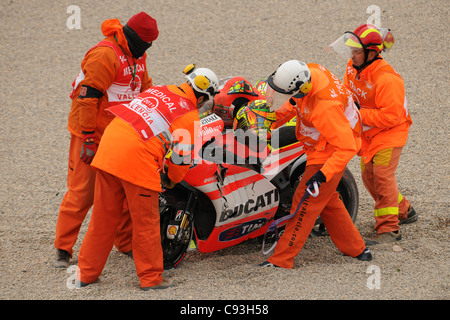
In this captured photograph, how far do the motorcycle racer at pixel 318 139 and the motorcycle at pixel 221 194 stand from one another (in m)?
0.30

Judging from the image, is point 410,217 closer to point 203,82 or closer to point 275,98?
point 275,98

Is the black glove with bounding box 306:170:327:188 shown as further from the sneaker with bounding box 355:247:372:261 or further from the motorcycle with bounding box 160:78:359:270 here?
the sneaker with bounding box 355:247:372:261

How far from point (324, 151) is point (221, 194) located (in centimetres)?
93

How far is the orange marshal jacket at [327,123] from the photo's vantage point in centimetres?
491

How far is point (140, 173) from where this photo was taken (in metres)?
4.70

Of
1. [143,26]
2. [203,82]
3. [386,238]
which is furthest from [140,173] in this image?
[386,238]

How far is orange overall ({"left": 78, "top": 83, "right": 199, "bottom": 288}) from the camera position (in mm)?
4699

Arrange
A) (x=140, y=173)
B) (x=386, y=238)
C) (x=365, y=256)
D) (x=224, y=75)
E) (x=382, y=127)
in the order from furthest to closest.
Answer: (x=224, y=75)
(x=386, y=238)
(x=382, y=127)
(x=365, y=256)
(x=140, y=173)

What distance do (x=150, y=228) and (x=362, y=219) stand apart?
2527 millimetres

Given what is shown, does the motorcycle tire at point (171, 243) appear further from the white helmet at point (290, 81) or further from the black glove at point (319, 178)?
the white helmet at point (290, 81)

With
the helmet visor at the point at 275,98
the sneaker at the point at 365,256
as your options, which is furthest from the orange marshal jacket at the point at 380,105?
the helmet visor at the point at 275,98

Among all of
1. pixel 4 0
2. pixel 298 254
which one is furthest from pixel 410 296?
pixel 4 0

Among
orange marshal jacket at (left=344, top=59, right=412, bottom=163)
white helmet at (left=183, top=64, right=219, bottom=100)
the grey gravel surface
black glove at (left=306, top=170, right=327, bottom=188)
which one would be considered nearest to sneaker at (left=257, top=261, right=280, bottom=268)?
the grey gravel surface

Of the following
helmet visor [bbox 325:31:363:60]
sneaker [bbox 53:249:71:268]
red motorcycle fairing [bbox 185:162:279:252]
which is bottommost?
sneaker [bbox 53:249:71:268]
